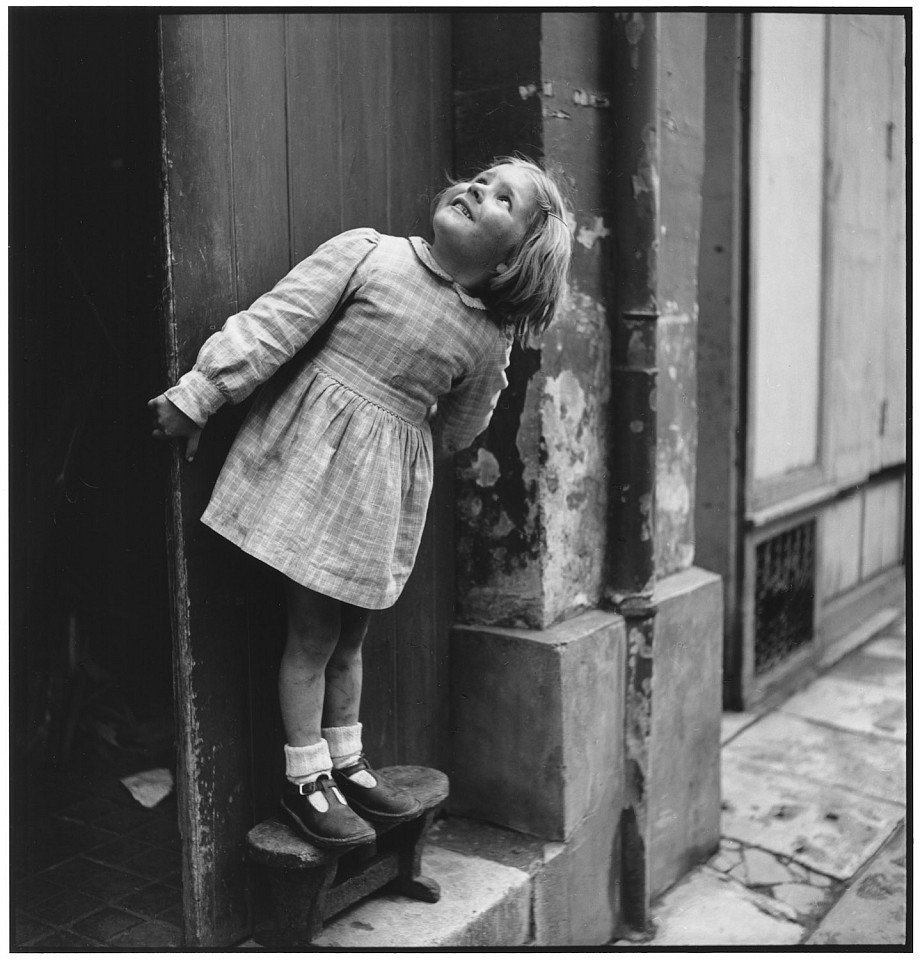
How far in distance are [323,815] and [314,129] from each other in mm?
1477

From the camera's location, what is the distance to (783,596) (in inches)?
199

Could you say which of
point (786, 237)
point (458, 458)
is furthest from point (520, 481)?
point (786, 237)

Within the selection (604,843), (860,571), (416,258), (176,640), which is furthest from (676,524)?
(860,571)

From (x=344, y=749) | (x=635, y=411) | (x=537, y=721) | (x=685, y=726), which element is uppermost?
(x=635, y=411)

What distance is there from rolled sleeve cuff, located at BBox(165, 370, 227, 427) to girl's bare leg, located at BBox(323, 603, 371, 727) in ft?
1.88

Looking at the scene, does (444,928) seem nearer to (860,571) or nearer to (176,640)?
(176,640)

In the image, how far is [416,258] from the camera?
2221mm

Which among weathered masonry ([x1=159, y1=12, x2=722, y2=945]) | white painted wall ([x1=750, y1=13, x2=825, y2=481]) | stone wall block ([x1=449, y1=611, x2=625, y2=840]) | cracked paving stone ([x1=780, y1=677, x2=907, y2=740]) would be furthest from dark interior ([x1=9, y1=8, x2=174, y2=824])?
cracked paving stone ([x1=780, y1=677, x2=907, y2=740])

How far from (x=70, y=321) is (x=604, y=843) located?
6.55 ft

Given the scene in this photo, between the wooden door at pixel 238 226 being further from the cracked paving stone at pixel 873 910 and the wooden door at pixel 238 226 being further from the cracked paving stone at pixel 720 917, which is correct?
the cracked paving stone at pixel 873 910

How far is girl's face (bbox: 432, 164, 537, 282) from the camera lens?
2.13m

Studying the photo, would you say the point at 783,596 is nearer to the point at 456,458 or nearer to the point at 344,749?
the point at 456,458

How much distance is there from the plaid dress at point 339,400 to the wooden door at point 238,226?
15 cm

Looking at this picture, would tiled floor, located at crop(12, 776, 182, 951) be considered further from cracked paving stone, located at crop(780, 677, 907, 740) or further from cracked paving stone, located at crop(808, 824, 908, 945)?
cracked paving stone, located at crop(780, 677, 907, 740)
